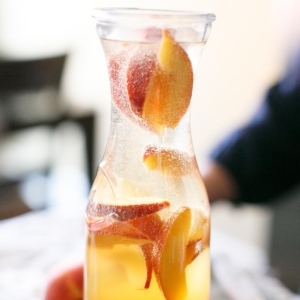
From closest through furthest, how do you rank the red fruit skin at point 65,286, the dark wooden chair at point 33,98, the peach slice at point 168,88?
the peach slice at point 168,88
the red fruit skin at point 65,286
the dark wooden chair at point 33,98

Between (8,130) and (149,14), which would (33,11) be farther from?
(149,14)

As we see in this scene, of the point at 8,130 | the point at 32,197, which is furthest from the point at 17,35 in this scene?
the point at 32,197

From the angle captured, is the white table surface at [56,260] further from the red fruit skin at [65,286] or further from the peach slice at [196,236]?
the peach slice at [196,236]

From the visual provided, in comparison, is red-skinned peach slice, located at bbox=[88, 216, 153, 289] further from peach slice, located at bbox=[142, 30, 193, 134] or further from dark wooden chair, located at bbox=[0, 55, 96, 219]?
dark wooden chair, located at bbox=[0, 55, 96, 219]

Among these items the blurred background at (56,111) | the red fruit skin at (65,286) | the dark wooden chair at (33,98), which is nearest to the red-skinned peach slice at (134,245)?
the red fruit skin at (65,286)

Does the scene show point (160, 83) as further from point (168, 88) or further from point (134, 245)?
point (134, 245)

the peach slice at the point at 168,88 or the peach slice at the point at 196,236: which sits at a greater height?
the peach slice at the point at 168,88

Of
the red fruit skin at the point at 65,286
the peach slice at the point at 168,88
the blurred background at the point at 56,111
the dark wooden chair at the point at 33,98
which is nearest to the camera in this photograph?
the peach slice at the point at 168,88

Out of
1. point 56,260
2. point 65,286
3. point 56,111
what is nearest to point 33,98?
point 56,111
